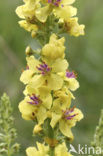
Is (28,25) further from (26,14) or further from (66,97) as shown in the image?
(66,97)

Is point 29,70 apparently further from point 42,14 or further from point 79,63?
point 79,63

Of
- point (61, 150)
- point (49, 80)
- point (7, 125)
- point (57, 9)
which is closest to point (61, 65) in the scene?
point (49, 80)

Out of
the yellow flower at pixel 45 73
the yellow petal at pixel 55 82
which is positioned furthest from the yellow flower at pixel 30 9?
the yellow petal at pixel 55 82

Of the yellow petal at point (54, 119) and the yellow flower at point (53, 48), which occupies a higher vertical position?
the yellow flower at point (53, 48)

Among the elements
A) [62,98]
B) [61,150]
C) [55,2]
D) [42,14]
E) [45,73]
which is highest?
[55,2]

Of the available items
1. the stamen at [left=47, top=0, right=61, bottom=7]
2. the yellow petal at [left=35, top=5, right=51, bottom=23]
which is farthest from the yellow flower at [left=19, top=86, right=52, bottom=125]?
the stamen at [left=47, top=0, right=61, bottom=7]

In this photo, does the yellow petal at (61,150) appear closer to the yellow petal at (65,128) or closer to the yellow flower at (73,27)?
the yellow petal at (65,128)
